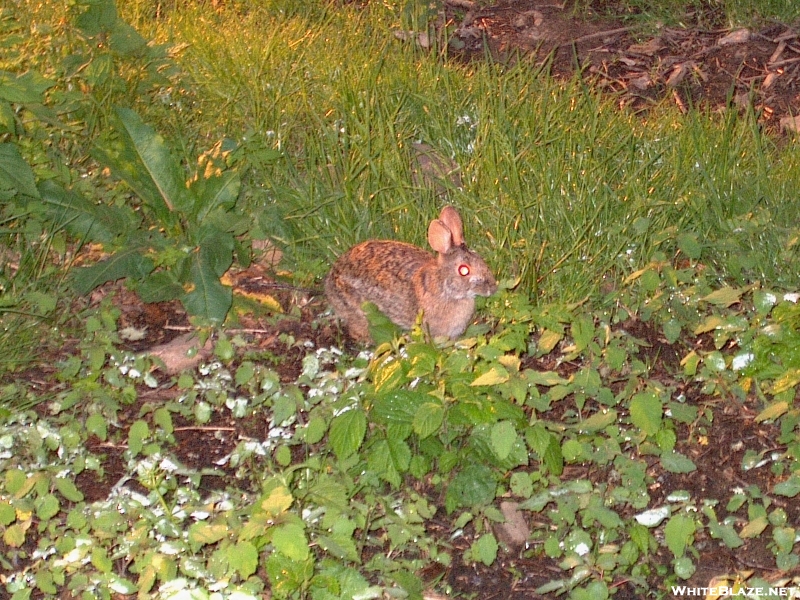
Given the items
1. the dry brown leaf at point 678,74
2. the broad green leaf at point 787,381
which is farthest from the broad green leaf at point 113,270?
the dry brown leaf at point 678,74

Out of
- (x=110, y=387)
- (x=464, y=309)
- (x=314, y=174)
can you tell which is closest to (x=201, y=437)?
(x=110, y=387)

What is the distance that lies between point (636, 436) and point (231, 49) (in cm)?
335

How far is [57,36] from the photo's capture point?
577 centimetres

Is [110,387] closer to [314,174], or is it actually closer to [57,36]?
[314,174]

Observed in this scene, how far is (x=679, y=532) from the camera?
315 centimetres

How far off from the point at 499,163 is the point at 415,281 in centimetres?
92

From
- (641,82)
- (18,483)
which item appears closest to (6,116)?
(18,483)

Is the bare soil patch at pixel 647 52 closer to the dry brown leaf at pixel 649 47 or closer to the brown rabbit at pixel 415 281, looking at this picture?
the dry brown leaf at pixel 649 47

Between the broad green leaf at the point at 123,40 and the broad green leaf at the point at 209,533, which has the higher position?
the broad green leaf at the point at 123,40

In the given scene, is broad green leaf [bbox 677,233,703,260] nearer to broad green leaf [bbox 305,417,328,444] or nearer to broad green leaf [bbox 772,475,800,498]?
broad green leaf [bbox 772,475,800,498]

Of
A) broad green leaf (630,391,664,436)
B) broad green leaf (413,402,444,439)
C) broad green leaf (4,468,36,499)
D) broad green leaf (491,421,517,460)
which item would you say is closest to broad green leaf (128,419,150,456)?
broad green leaf (4,468,36,499)

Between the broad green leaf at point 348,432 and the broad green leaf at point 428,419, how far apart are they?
18 cm

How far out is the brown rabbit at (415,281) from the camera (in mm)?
4164

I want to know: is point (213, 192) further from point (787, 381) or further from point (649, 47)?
point (649, 47)
